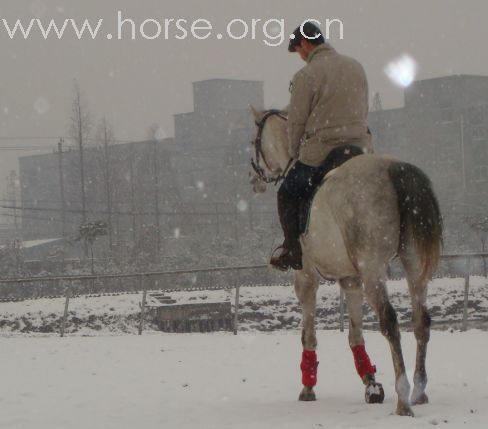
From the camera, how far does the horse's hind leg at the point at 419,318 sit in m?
7.24

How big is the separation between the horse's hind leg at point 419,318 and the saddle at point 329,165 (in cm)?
105

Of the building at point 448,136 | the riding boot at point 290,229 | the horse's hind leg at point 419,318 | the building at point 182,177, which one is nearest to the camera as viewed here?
the horse's hind leg at point 419,318

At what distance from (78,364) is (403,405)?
738cm

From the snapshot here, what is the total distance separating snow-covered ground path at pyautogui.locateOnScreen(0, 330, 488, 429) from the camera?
292 inches

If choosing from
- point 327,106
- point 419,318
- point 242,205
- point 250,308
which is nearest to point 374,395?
point 419,318

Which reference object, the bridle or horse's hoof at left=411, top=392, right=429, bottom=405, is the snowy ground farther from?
horse's hoof at left=411, top=392, right=429, bottom=405

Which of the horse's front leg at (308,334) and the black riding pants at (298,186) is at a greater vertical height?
the black riding pants at (298,186)

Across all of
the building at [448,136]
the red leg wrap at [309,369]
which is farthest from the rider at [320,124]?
the building at [448,136]

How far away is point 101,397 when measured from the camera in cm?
954

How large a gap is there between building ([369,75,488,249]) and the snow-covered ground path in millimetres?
46206

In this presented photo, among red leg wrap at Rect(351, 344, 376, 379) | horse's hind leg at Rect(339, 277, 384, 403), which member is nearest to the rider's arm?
horse's hind leg at Rect(339, 277, 384, 403)

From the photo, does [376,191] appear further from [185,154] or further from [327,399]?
[185,154]

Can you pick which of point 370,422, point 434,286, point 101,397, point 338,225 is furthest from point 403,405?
point 434,286

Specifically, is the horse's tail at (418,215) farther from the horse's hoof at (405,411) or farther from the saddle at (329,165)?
the horse's hoof at (405,411)
